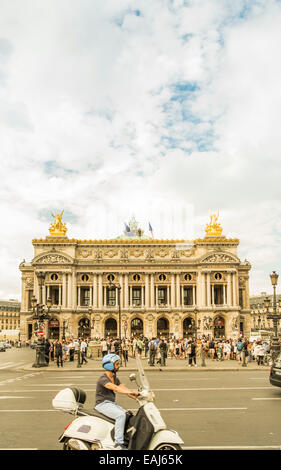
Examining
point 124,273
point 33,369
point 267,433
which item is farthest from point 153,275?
point 267,433

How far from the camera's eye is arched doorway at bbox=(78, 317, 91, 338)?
3019 inches

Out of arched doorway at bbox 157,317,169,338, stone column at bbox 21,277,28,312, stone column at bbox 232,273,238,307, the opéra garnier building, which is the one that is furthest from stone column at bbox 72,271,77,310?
stone column at bbox 232,273,238,307

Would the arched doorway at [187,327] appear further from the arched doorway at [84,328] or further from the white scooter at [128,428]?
the white scooter at [128,428]

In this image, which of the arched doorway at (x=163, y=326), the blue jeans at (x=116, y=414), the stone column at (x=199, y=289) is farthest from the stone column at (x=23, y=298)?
the blue jeans at (x=116, y=414)

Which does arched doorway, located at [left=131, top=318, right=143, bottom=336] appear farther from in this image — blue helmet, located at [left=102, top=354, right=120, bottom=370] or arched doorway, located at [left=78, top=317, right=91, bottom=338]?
blue helmet, located at [left=102, top=354, right=120, bottom=370]

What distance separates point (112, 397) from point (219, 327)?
71.2 meters

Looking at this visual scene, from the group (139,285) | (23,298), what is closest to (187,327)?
(139,285)

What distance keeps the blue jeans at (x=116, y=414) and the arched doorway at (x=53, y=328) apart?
2767 inches

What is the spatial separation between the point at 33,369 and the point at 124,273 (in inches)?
1992

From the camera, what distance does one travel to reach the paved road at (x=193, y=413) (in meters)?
9.20

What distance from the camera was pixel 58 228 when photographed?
80750mm

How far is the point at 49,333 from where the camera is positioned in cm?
7612

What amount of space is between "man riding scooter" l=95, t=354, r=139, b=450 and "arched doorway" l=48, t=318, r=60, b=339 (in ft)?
230
